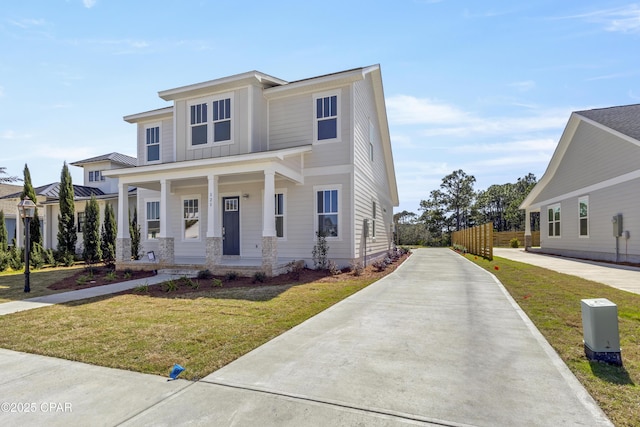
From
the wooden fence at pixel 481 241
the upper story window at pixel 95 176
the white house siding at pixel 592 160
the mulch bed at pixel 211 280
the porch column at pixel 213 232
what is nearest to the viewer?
the mulch bed at pixel 211 280

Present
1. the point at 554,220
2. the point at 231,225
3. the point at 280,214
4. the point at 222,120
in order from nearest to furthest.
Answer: the point at 280,214 < the point at 222,120 < the point at 231,225 < the point at 554,220

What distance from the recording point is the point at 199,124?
511 inches

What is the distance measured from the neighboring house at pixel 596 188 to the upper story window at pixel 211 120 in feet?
50.4

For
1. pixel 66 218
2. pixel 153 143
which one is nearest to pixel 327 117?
pixel 153 143

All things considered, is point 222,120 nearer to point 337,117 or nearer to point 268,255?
point 337,117

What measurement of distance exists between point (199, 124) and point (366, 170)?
6924mm

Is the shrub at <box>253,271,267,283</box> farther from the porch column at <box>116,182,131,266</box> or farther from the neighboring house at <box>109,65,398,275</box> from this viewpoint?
the porch column at <box>116,182,131,266</box>

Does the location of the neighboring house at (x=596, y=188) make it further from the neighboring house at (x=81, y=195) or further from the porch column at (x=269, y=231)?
the neighboring house at (x=81, y=195)

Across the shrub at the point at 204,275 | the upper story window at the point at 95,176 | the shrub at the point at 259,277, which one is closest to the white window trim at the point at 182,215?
the shrub at the point at 204,275

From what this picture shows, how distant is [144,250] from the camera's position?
48.9 ft

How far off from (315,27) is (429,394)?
9031mm

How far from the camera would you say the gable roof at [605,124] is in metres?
13.5

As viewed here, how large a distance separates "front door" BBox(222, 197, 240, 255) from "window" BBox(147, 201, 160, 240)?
3675 mm

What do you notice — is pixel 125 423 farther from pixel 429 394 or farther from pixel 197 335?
pixel 429 394
